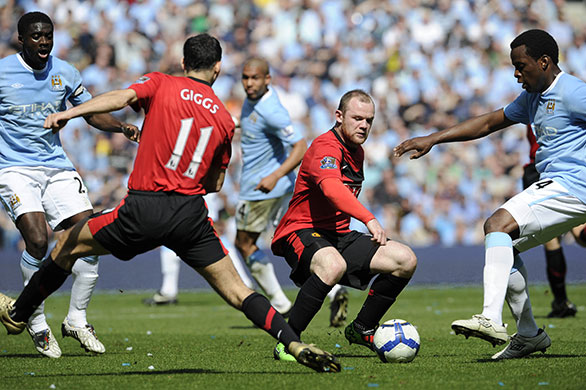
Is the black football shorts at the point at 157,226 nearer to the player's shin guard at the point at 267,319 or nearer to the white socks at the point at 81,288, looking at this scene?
the player's shin guard at the point at 267,319

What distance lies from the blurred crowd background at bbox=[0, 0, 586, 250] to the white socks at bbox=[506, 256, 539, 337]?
10696 millimetres

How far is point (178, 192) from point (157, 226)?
0.28m

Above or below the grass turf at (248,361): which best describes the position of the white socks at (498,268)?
above

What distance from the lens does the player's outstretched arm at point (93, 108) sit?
5477mm

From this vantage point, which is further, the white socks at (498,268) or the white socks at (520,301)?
the white socks at (520,301)

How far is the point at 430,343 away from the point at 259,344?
1630 millimetres

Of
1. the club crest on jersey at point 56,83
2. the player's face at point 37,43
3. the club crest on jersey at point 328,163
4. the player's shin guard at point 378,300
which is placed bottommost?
the player's shin guard at point 378,300

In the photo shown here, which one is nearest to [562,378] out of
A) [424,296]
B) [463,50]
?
[424,296]

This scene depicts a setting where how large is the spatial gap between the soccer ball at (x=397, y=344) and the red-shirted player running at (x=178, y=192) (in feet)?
3.76

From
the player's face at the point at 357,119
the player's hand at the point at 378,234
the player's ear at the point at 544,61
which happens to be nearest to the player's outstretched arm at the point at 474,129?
the player's face at the point at 357,119

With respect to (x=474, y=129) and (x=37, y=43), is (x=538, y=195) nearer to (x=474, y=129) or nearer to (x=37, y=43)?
(x=474, y=129)

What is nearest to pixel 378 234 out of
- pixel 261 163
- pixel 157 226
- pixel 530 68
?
pixel 157 226

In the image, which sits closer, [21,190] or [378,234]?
[378,234]

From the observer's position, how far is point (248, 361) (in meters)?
6.95
